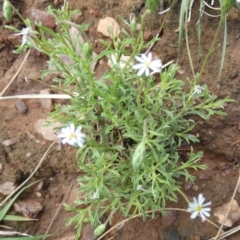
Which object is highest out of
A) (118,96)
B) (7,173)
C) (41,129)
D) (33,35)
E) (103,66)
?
(33,35)

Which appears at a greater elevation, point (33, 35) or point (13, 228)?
point (33, 35)

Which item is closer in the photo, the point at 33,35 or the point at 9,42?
the point at 33,35

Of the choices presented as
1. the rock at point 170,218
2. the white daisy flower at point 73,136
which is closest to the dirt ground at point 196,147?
the rock at point 170,218

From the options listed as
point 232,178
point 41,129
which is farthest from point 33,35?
point 232,178

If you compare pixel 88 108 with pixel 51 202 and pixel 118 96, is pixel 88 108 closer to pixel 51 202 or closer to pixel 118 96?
pixel 118 96

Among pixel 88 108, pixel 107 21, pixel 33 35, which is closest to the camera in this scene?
pixel 33 35

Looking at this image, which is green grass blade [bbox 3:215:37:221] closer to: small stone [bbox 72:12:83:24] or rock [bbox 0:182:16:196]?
→ rock [bbox 0:182:16:196]

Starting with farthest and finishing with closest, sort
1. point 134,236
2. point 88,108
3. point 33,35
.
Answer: point 134,236 → point 88,108 → point 33,35

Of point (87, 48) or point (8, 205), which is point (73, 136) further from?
point (8, 205)
